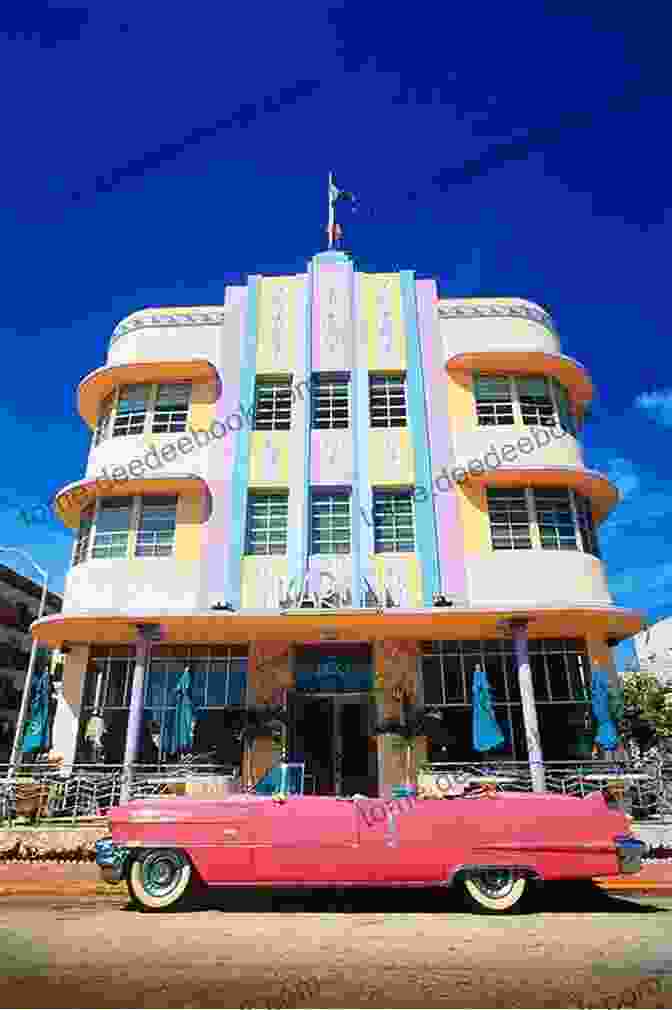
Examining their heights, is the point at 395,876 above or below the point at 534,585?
below

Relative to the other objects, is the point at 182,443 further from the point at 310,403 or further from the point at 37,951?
the point at 37,951

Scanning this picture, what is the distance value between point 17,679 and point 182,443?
1471 inches

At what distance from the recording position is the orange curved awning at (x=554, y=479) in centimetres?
1640

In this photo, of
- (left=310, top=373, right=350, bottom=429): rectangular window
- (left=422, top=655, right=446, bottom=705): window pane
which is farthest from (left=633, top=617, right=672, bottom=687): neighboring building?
(left=310, top=373, right=350, bottom=429): rectangular window

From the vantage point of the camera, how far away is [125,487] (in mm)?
17016

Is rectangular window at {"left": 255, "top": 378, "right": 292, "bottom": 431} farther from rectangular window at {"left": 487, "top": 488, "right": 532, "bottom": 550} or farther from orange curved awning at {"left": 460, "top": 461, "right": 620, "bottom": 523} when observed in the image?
rectangular window at {"left": 487, "top": 488, "right": 532, "bottom": 550}

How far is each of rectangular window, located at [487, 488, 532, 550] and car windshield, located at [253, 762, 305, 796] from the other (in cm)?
707

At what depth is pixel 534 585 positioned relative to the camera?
52.2 ft

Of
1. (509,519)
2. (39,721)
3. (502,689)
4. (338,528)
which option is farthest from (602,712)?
(39,721)

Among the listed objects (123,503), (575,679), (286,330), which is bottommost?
(575,679)

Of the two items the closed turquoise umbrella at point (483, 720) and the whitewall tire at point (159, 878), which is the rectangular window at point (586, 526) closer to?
the closed turquoise umbrella at point (483, 720)

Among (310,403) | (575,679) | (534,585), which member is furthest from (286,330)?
(575,679)

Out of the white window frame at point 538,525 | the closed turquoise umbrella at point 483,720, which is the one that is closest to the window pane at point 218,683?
the closed turquoise umbrella at point 483,720

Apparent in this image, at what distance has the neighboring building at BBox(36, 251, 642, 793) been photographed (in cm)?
1537
